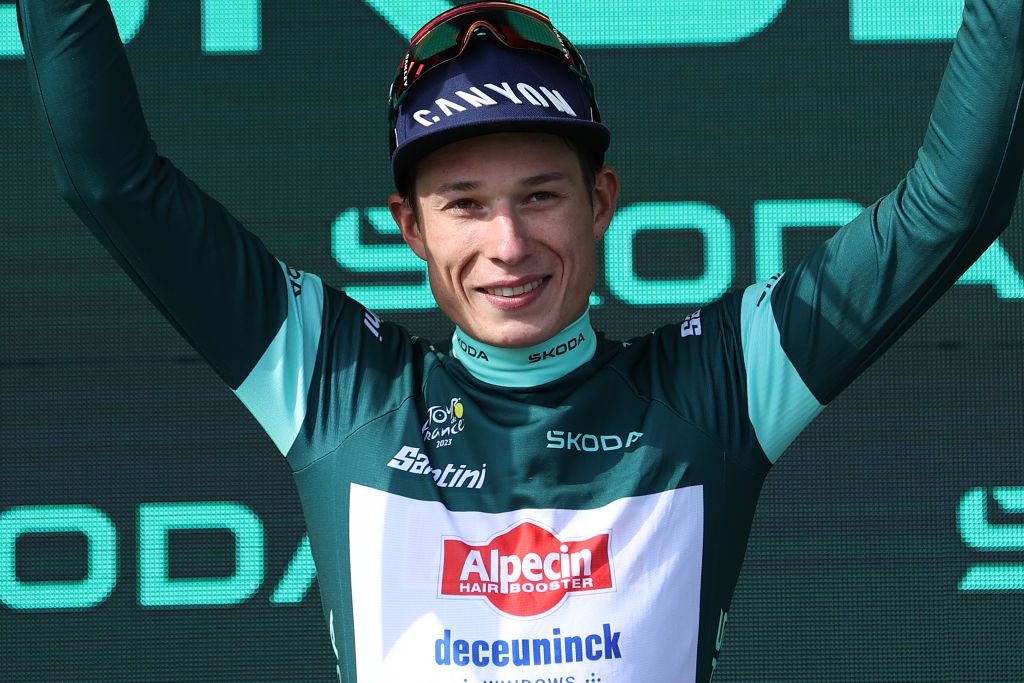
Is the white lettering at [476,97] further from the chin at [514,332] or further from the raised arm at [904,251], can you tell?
the raised arm at [904,251]

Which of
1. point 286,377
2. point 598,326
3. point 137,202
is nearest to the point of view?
point 137,202

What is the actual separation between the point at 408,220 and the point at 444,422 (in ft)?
0.75

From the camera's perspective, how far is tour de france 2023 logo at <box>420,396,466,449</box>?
4.24ft

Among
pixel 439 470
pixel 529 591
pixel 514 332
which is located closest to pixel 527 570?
pixel 529 591

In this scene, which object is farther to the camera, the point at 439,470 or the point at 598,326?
the point at 598,326

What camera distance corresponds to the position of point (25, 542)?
86.5 inches

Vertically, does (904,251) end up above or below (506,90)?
below

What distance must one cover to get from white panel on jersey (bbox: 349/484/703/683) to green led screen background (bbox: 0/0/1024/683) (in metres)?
1.01

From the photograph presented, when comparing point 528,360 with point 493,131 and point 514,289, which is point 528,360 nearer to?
point 514,289

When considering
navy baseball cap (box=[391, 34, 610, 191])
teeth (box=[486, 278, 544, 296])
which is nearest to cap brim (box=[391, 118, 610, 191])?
navy baseball cap (box=[391, 34, 610, 191])

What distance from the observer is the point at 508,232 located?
1.23 m

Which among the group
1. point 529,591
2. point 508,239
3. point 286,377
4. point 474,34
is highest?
point 474,34

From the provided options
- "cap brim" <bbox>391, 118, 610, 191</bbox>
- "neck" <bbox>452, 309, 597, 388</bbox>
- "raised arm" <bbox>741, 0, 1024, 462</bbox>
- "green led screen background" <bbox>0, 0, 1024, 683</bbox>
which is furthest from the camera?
"green led screen background" <bbox>0, 0, 1024, 683</bbox>

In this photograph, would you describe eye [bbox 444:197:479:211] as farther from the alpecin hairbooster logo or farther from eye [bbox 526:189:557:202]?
the alpecin hairbooster logo
